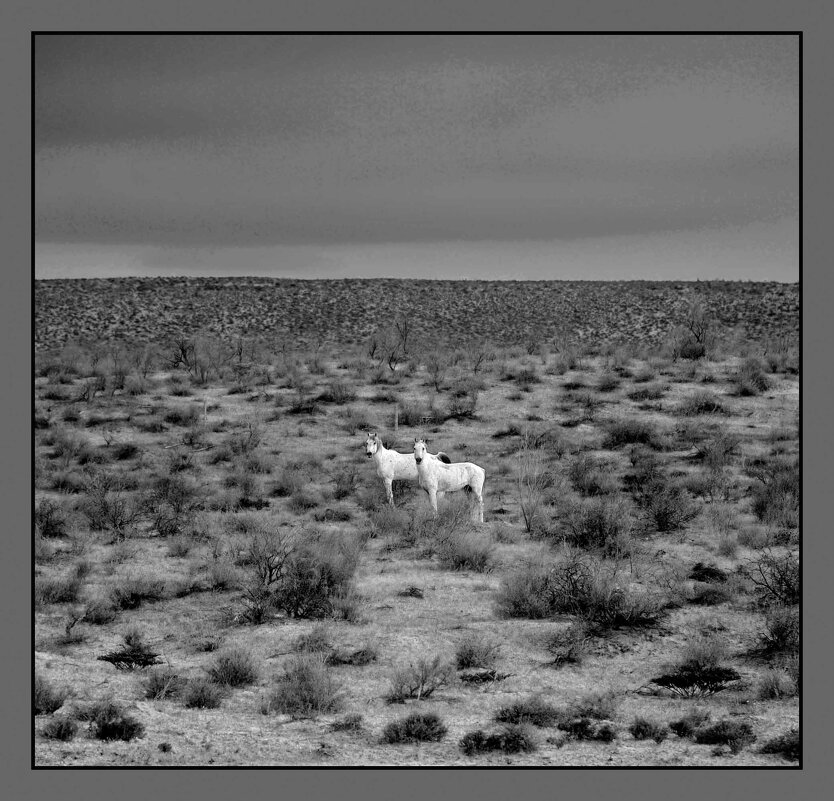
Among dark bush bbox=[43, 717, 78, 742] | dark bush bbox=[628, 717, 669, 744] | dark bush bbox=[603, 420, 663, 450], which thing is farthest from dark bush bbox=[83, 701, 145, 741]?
dark bush bbox=[603, 420, 663, 450]

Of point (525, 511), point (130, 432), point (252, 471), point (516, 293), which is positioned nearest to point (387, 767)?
point (525, 511)

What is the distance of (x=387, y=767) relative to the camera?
36.3 ft

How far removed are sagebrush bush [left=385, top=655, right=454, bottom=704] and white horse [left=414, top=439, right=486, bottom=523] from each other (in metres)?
5.66

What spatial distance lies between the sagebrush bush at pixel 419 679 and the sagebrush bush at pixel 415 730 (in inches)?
27.4

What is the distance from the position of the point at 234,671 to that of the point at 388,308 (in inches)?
2042

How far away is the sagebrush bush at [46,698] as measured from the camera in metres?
12.1

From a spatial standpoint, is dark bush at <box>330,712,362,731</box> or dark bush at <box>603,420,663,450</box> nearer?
dark bush at <box>330,712,362,731</box>

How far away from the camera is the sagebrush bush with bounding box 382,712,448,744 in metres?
11.5

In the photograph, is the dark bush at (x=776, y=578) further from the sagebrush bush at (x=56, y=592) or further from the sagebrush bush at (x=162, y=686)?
the sagebrush bush at (x=56, y=592)

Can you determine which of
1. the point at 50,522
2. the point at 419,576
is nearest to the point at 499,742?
the point at 419,576

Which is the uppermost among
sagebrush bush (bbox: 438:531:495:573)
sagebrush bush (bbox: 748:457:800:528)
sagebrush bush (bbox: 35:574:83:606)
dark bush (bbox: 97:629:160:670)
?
→ sagebrush bush (bbox: 748:457:800:528)

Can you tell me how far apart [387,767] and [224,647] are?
3.61 m

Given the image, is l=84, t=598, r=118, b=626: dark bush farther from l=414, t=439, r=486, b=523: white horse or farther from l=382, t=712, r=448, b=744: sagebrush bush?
l=414, t=439, r=486, b=523: white horse

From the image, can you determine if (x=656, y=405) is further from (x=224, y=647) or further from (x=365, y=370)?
(x=224, y=647)
